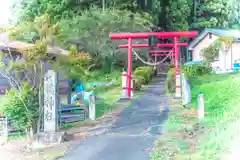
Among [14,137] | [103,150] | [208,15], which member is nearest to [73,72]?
[14,137]

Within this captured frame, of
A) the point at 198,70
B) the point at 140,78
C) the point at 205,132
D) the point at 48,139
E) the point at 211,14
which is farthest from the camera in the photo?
the point at 211,14

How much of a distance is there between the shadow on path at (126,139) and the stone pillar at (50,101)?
0.99m

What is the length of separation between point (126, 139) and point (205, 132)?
1548 millimetres

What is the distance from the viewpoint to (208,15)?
1304 inches

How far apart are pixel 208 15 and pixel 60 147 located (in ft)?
94.4

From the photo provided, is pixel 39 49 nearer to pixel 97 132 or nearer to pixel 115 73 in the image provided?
pixel 97 132

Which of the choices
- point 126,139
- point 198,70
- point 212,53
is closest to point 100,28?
point 198,70

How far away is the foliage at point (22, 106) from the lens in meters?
7.67

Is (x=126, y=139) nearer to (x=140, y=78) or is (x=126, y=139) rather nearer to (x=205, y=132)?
(x=205, y=132)

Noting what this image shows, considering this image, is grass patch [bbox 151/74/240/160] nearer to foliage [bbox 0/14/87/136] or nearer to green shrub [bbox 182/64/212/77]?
foliage [bbox 0/14/87/136]

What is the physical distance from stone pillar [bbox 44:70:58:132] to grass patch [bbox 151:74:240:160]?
248 cm

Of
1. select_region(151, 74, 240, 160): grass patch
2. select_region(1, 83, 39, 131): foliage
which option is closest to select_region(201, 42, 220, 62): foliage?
select_region(151, 74, 240, 160): grass patch

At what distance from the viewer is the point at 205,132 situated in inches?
270

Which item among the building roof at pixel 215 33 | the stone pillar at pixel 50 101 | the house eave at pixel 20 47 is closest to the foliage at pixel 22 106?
the stone pillar at pixel 50 101
